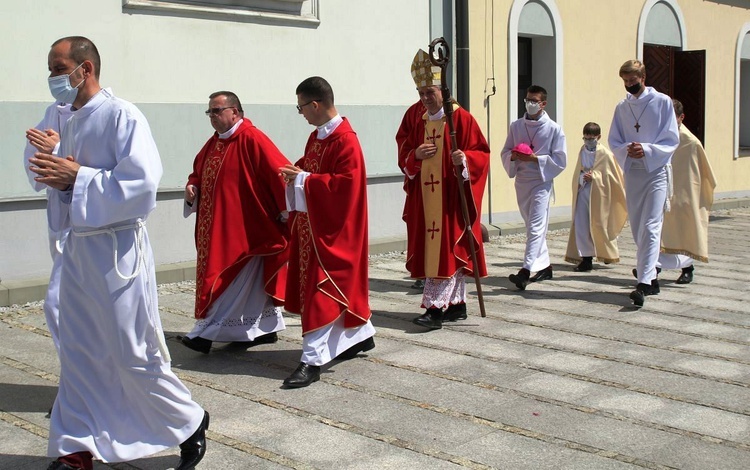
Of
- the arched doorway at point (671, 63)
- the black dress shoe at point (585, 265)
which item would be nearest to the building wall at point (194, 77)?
the black dress shoe at point (585, 265)

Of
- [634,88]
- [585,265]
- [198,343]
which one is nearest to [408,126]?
[634,88]

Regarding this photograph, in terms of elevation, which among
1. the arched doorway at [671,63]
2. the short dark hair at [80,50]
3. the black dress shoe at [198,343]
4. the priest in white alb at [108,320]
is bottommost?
the black dress shoe at [198,343]

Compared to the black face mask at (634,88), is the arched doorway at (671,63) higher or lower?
higher

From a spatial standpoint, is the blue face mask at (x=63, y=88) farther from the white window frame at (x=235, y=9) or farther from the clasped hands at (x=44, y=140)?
the white window frame at (x=235, y=9)

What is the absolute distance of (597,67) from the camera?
49.5 feet

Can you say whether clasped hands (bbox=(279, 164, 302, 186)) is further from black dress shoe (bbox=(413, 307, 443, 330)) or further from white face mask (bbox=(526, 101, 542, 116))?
white face mask (bbox=(526, 101, 542, 116))

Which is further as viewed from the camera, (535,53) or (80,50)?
(535,53)

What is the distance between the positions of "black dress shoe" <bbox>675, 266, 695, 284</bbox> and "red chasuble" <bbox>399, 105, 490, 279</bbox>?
267 centimetres

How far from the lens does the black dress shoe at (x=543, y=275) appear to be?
950 cm

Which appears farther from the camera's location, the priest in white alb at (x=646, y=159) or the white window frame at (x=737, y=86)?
the white window frame at (x=737, y=86)

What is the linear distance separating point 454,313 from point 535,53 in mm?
7798

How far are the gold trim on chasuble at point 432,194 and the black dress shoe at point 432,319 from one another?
271mm

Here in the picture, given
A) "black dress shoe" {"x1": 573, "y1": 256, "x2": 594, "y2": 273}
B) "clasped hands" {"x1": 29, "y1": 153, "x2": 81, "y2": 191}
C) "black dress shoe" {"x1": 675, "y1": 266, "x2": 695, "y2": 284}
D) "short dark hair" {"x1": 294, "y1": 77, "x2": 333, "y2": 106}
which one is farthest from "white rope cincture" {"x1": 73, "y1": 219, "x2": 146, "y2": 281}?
"black dress shoe" {"x1": 573, "y1": 256, "x2": 594, "y2": 273}

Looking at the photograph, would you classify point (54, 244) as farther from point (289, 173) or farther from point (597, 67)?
point (597, 67)
